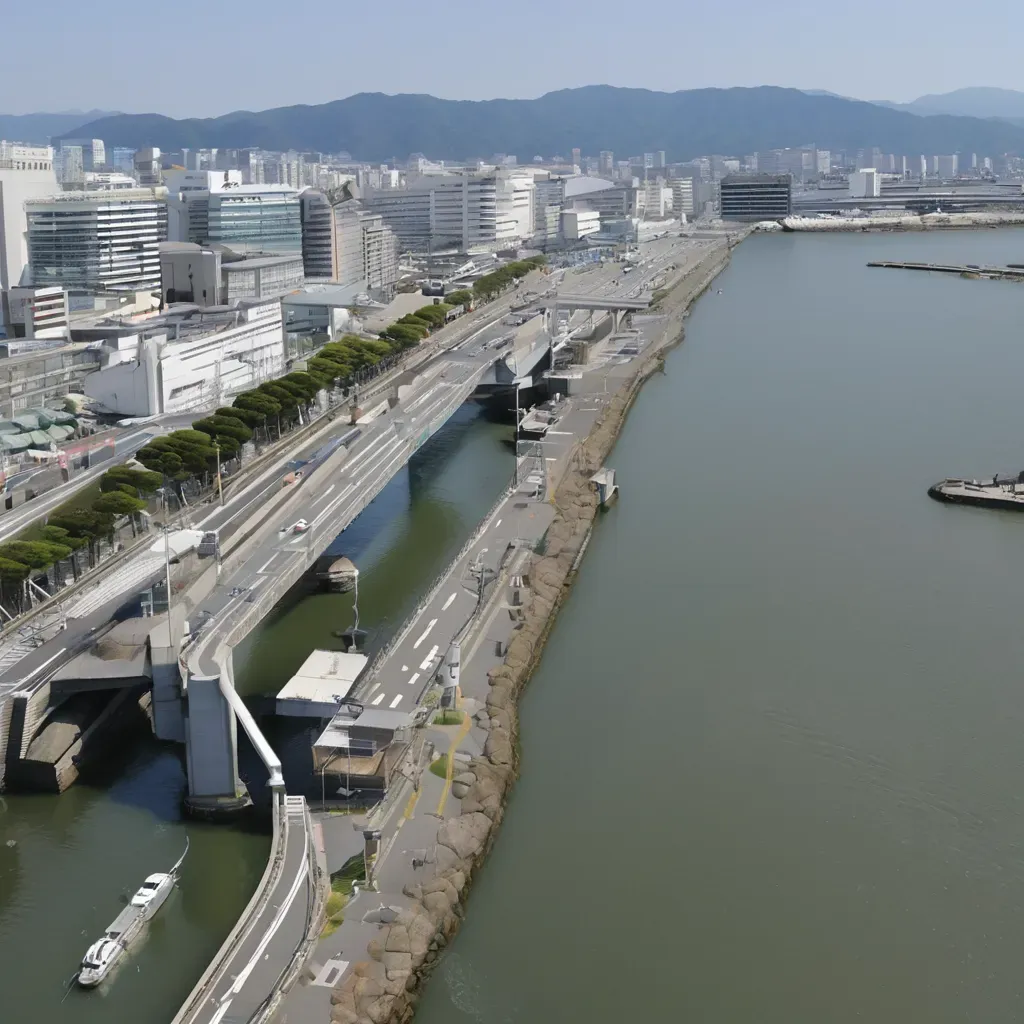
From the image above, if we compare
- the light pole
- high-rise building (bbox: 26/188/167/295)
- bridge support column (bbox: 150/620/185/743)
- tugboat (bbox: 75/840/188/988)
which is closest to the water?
tugboat (bbox: 75/840/188/988)

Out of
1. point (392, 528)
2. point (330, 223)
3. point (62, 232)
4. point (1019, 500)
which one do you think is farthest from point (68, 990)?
point (330, 223)

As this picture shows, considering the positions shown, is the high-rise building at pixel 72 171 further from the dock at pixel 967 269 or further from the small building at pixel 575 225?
the dock at pixel 967 269

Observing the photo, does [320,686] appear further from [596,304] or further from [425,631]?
[596,304]

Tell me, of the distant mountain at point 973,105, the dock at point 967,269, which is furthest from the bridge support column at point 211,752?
the distant mountain at point 973,105

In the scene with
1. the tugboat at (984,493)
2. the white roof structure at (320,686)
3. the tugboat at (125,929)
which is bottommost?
the tugboat at (125,929)

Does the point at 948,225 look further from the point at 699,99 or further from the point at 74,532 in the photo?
the point at 699,99

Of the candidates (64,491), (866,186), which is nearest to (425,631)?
(64,491)
